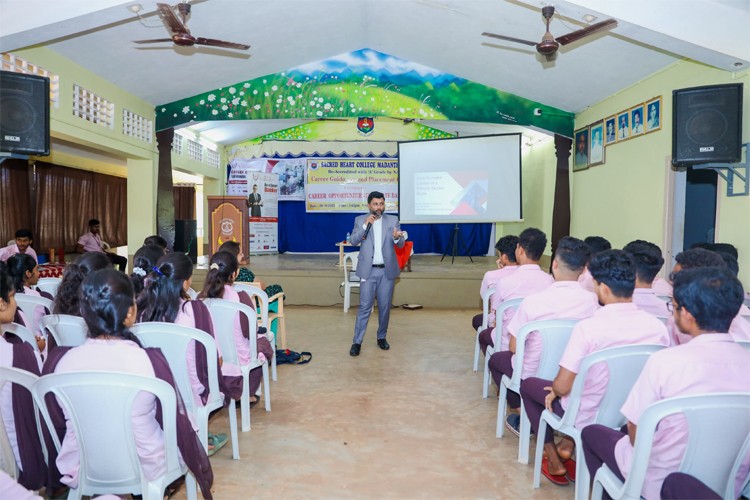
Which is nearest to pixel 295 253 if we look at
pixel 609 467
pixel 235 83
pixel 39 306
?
pixel 235 83

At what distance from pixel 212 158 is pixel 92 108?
4.11 m

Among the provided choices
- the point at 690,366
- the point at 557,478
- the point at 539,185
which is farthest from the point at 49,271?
the point at 539,185

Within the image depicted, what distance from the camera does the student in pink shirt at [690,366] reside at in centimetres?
129

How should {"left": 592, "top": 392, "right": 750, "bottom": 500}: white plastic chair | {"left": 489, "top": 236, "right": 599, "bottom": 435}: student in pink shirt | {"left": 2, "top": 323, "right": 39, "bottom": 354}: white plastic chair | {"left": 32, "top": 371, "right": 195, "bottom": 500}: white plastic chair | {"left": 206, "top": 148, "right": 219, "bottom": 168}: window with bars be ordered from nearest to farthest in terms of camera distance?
{"left": 592, "top": 392, "right": 750, "bottom": 500}: white plastic chair
{"left": 32, "top": 371, "right": 195, "bottom": 500}: white plastic chair
{"left": 2, "top": 323, "right": 39, "bottom": 354}: white plastic chair
{"left": 489, "top": 236, "right": 599, "bottom": 435}: student in pink shirt
{"left": 206, "top": 148, "right": 219, "bottom": 168}: window with bars

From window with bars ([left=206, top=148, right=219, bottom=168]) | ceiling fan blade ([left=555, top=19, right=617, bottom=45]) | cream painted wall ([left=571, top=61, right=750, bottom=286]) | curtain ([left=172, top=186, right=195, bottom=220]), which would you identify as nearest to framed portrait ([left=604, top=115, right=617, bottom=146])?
cream painted wall ([left=571, top=61, right=750, bottom=286])

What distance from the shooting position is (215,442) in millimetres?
2348

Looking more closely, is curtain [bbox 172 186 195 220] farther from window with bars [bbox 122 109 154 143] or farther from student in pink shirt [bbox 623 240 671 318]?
student in pink shirt [bbox 623 240 671 318]

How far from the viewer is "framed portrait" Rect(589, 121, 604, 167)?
6.33 m

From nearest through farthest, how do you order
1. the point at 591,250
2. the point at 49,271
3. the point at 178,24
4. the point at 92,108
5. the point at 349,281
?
the point at 591,250 < the point at 178,24 < the point at 92,108 < the point at 49,271 < the point at 349,281

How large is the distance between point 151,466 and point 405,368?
245 cm

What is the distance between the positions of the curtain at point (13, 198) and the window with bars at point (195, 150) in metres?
2.35

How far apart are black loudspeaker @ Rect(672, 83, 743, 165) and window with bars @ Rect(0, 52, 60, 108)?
5.09 metres

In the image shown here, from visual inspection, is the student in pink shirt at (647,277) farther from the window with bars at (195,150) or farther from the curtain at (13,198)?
the curtain at (13,198)

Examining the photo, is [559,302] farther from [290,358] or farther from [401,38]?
[401,38]
